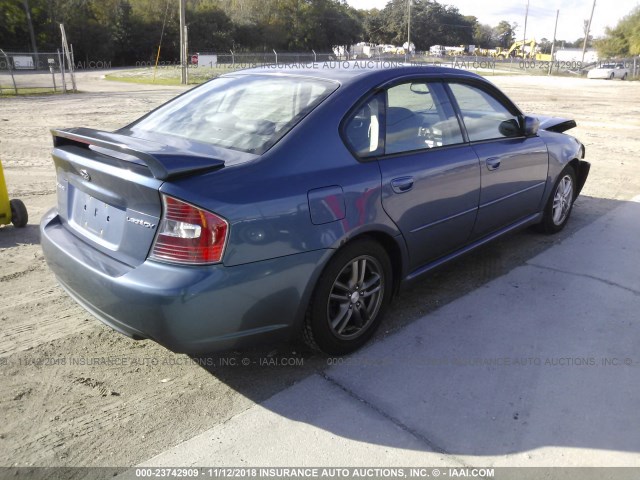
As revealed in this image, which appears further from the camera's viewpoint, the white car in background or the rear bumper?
the white car in background

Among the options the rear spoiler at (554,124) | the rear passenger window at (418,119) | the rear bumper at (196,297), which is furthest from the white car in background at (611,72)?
the rear bumper at (196,297)

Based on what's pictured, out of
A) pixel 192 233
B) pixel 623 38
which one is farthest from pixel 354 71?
pixel 623 38

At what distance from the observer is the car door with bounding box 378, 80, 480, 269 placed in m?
3.17

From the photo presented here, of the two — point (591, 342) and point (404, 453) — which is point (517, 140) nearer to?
point (591, 342)

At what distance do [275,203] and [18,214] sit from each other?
3.78 m

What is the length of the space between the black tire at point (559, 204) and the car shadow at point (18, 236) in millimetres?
4843

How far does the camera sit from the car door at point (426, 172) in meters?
3.17

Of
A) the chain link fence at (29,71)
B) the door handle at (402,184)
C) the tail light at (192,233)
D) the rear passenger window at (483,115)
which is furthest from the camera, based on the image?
the chain link fence at (29,71)

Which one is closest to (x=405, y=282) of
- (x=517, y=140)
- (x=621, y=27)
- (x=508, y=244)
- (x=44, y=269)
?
(x=517, y=140)

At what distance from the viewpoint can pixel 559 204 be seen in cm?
517

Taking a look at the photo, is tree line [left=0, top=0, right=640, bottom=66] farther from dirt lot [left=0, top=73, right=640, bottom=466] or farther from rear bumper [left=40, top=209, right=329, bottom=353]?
rear bumper [left=40, top=209, right=329, bottom=353]

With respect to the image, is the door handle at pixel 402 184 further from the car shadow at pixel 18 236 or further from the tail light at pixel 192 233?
the car shadow at pixel 18 236

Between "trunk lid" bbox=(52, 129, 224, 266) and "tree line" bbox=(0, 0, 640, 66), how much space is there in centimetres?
4403

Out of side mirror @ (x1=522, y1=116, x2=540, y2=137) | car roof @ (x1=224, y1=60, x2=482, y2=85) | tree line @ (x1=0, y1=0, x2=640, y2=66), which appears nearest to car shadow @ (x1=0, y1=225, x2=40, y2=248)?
car roof @ (x1=224, y1=60, x2=482, y2=85)
